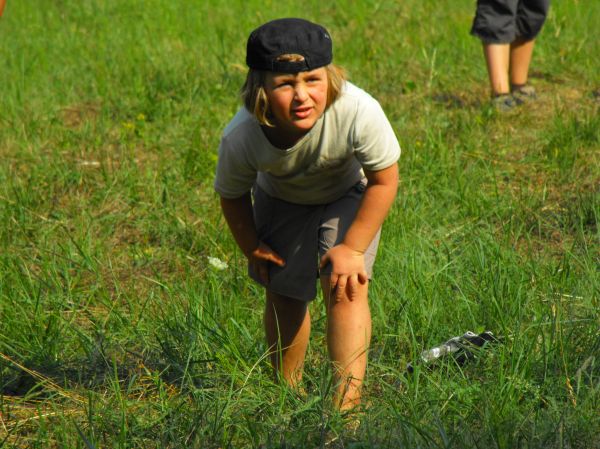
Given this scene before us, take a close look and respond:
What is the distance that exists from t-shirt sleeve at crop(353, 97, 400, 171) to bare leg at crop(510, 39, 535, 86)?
11.3ft

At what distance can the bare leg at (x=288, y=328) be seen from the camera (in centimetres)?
A: 327

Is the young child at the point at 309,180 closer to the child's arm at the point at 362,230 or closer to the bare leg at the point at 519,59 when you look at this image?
the child's arm at the point at 362,230

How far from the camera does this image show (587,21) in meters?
7.21

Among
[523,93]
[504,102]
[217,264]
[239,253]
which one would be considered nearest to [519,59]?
[523,93]

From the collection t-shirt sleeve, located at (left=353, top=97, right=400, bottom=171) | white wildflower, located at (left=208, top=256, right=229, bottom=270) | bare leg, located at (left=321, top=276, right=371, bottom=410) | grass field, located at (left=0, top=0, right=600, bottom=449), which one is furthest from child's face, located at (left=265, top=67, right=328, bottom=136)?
white wildflower, located at (left=208, top=256, right=229, bottom=270)

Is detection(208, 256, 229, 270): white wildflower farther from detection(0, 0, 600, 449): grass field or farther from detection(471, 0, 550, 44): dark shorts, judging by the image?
detection(471, 0, 550, 44): dark shorts

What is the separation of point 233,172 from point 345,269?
1.43ft

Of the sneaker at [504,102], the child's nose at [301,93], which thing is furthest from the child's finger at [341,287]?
the sneaker at [504,102]

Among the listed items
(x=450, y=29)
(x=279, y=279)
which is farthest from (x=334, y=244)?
(x=450, y=29)

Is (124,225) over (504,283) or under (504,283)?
under

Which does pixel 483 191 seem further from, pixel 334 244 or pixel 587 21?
pixel 587 21

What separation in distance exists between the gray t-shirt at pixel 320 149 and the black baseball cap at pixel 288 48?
6.1 inches

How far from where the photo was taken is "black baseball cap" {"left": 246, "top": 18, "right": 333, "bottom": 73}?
109 inches

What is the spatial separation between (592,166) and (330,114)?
2241mm
